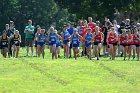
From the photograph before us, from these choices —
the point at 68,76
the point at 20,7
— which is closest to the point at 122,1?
the point at 68,76

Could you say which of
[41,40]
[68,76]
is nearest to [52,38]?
[41,40]

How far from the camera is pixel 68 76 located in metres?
20.2

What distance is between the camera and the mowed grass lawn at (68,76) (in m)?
17.6

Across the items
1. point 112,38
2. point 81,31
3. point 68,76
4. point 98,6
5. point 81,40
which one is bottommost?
point 68,76

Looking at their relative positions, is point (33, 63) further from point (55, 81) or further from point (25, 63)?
point (55, 81)

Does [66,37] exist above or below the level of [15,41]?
above

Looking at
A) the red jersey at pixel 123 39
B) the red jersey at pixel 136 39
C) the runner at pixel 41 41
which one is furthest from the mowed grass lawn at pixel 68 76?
the runner at pixel 41 41

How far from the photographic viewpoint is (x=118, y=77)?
20.6m

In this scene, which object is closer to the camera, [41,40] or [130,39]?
[130,39]

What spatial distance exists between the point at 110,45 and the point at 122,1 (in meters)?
19.5

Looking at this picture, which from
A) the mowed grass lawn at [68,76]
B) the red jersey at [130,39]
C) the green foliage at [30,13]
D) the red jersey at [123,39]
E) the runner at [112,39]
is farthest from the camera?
the green foliage at [30,13]

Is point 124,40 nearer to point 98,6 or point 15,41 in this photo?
point 15,41

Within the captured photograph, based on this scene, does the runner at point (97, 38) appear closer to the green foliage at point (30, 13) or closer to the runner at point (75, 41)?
the runner at point (75, 41)

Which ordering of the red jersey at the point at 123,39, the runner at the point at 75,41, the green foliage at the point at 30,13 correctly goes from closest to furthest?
the runner at the point at 75,41, the red jersey at the point at 123,39, the green foliage at the point at 30,13
